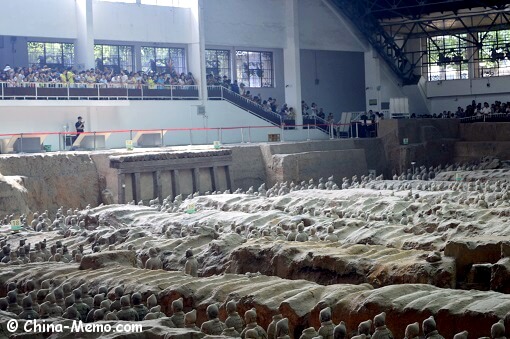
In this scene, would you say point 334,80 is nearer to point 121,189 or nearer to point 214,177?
point 214,177

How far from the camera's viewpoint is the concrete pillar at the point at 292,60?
108 feet

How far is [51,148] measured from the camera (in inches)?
901

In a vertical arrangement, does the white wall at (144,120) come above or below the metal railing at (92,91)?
below

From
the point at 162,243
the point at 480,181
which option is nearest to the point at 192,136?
the point at 480,181

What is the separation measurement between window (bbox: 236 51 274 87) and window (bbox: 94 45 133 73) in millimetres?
5074

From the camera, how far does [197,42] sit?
100 ft

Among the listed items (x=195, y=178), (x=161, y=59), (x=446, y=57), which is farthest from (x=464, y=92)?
(x=195, y=178)

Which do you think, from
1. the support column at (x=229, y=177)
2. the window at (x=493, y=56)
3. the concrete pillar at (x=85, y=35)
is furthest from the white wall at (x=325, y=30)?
the support column at (x=229, y=177)

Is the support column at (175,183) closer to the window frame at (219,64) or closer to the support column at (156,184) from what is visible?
the support column at (156,184)

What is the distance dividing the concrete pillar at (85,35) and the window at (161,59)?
11.5 ft

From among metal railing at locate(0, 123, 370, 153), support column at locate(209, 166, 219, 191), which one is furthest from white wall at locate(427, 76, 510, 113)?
support column at locate(209, 166, 219, 191)

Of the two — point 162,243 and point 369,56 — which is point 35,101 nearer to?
point 162,243

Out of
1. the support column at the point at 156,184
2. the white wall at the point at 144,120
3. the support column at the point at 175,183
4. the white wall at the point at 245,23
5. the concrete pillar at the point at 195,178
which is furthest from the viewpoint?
the white wall at the point at 245,23

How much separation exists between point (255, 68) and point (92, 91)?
1008 centimetres
